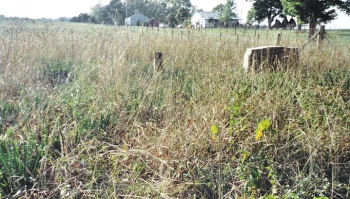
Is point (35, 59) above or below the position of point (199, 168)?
above

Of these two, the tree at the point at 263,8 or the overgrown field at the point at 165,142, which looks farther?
the tree at the point at 263,8

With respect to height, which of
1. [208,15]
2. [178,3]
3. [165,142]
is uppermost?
[178,3]

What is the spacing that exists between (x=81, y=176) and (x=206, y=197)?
3.07ft

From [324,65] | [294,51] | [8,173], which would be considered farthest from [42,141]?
[324,65]

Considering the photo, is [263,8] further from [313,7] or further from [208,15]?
[208,15]

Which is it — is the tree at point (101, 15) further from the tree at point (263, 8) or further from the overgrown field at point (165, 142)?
the tree at point (263, 8)

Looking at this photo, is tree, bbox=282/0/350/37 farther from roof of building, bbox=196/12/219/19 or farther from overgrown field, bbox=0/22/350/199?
roof of building, bbox=196/12/219/19

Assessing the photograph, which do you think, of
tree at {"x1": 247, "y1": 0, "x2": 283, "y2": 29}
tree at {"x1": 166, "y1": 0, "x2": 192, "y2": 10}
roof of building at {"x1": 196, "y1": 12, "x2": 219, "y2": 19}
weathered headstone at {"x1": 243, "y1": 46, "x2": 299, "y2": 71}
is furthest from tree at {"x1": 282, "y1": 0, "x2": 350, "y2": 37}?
tree at {"x1": 166, "y1": 0, "x2": 192, "y2": 10}

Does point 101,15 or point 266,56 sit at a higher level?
point 101,15

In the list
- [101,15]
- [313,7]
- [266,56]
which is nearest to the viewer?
[266,56]

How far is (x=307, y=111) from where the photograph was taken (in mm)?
2738

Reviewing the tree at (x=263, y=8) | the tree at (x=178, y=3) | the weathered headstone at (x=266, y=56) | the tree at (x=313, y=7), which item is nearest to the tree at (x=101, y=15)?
the weathered headstone at (x=266, y=56)

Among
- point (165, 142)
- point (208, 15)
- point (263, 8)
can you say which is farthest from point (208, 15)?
point (165, 142)

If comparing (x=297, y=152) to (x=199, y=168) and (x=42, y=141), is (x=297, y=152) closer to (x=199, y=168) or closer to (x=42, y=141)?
(x=199, y=168)
